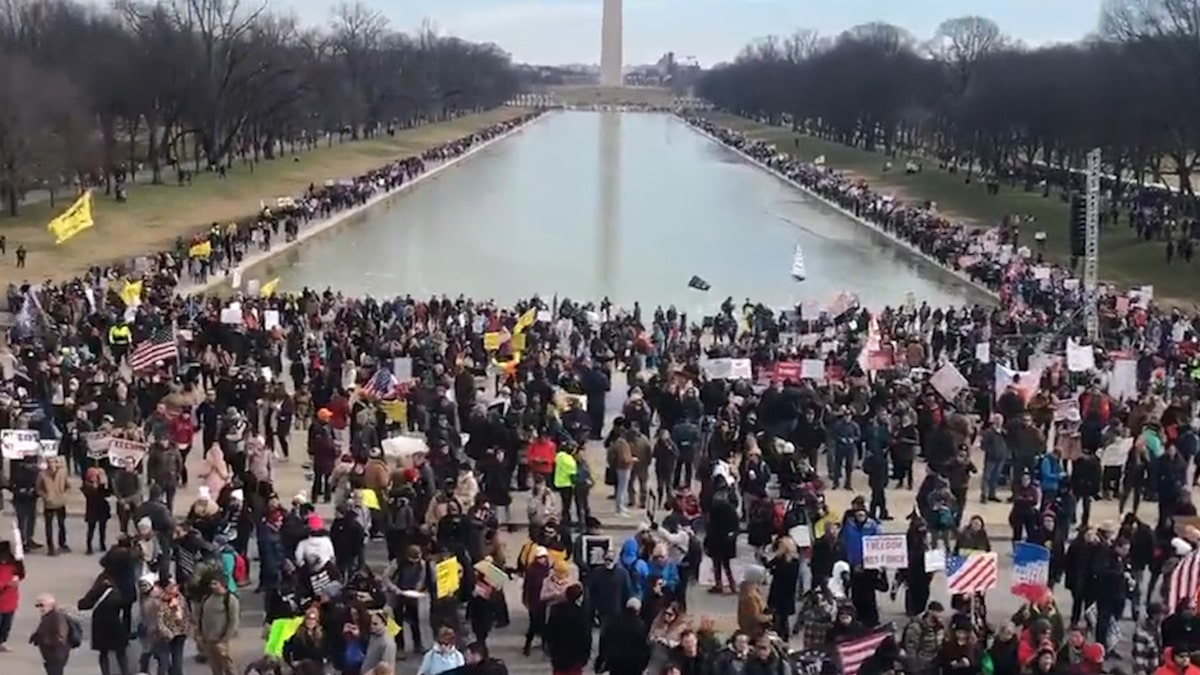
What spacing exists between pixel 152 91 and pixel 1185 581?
72.1 m

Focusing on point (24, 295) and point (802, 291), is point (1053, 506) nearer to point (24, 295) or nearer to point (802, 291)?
point (24, 295)

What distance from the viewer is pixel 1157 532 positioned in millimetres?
15148

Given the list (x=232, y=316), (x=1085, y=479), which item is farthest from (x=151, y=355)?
(x=1085, y=479)

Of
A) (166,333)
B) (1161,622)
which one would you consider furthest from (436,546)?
(166,333)

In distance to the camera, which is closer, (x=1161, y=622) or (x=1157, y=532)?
(x=1161, y=622)

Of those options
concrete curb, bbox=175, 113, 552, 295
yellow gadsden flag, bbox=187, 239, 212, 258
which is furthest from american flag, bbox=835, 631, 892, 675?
yellow gadsden flag, bbox=187, 239, 212, 258

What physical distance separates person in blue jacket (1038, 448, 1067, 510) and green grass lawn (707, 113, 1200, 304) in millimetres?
26936

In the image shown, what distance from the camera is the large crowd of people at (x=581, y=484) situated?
1236 cm

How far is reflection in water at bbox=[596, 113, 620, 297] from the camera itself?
154 ft

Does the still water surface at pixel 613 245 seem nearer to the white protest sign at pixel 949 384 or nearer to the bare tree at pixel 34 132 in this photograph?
the bare tree at pixel 34 132

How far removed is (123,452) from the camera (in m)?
17.4

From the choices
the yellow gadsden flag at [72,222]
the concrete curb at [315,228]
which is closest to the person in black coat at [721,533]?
the yellow gadsden flag at [72,222]

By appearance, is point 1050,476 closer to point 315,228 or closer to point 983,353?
point 983,353

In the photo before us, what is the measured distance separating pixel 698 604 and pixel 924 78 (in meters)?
107
